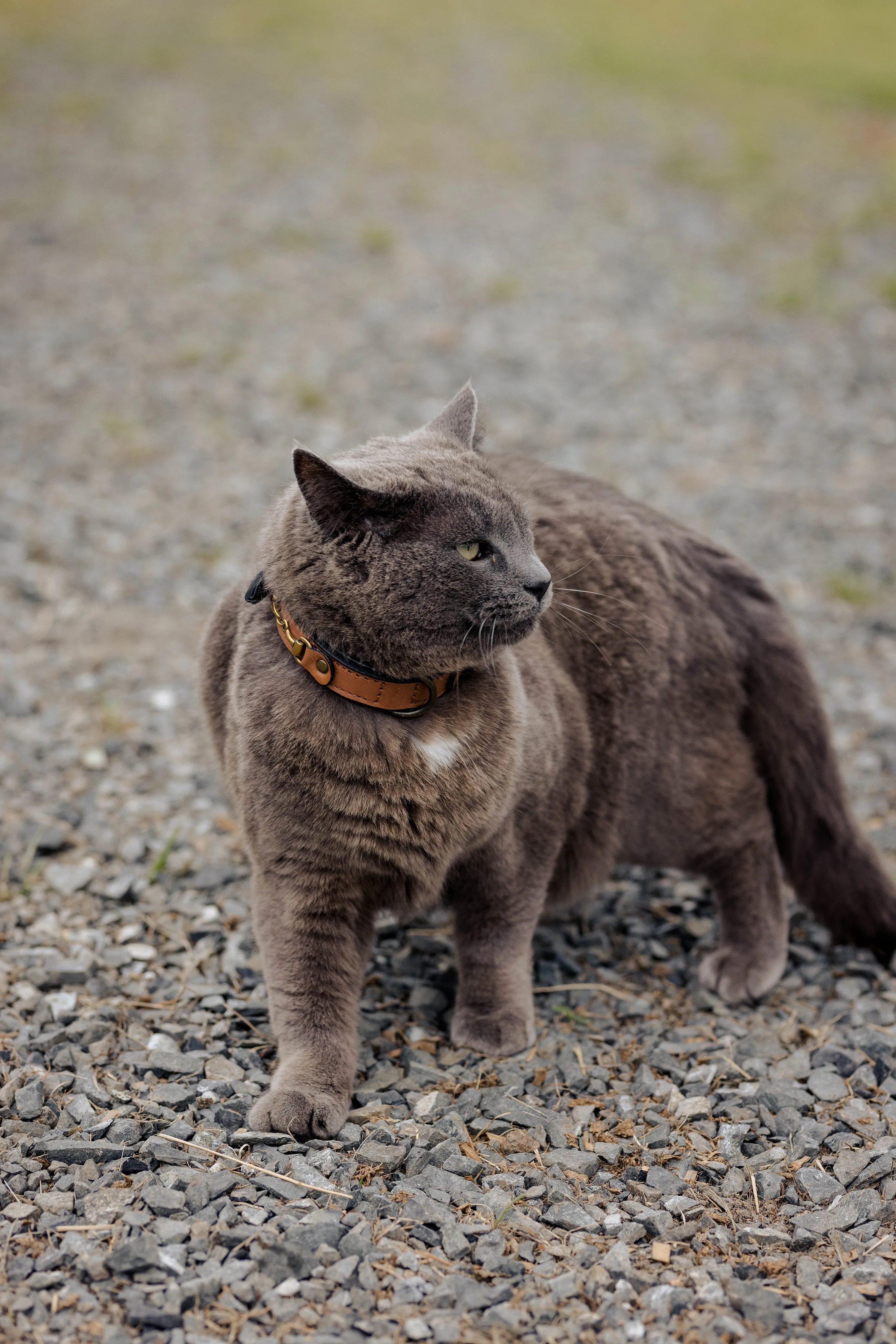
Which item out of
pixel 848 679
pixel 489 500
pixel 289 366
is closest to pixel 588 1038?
pixel 489 500

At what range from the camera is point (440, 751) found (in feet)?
7.95

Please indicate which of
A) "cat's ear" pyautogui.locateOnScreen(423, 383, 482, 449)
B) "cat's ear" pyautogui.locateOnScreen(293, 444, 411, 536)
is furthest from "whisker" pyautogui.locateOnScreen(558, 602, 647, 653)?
"cat's ear" pyautogui.locateOnScreen(293, 444, 411, 536)

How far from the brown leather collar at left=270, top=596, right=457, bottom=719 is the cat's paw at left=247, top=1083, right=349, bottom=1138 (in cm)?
77

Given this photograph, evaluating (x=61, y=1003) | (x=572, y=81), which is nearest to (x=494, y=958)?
(x=61, y=1003)

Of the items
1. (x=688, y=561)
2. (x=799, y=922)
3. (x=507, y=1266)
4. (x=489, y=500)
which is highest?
(x=489, y=500)

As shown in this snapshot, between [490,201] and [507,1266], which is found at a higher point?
[490,201]

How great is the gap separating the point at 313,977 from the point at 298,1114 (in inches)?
11.3

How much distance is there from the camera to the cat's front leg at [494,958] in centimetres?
266

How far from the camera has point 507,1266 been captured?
200 cm

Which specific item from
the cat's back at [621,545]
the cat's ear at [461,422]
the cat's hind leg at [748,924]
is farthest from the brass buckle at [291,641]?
the cat's hind leg at [748,924]

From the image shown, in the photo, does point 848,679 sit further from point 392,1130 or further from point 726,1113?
point 392,1130

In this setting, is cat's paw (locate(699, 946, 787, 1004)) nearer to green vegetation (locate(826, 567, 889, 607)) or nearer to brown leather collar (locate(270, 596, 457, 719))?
brown leather collar (locate(270, 596, 457, 719))

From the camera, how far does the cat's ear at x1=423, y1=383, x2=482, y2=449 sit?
2.68m

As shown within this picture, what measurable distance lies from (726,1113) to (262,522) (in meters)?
1.65
